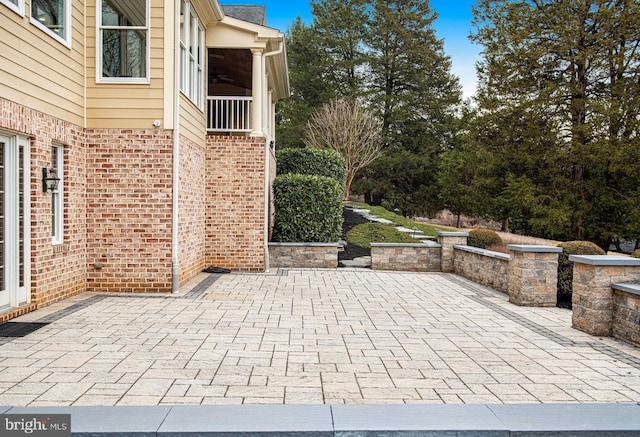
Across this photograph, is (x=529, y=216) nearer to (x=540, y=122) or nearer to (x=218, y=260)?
(x=540, y=122)

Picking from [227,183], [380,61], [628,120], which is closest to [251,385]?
[227,183]

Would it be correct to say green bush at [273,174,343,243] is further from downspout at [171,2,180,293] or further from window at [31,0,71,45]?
window at [31,0,71,45]

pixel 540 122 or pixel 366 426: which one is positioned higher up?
pixel 540 122

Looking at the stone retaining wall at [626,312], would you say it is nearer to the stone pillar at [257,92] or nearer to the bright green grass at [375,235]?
the stone pillar at [257,92]

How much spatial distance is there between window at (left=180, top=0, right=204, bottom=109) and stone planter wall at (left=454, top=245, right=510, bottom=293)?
6.34 metres

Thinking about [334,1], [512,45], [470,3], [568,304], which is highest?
[334,1]

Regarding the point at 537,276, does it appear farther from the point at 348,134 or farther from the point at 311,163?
the point at 348,134

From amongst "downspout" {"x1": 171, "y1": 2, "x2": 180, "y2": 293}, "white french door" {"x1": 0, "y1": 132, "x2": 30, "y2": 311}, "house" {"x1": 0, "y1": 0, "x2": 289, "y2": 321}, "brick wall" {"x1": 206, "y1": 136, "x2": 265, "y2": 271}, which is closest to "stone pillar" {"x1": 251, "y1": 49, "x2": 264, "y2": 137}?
"brick wall" {"x1": 206, "y1": 136, "x2": 265, "y2": 271}

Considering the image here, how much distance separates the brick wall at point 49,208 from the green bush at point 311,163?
8.54m

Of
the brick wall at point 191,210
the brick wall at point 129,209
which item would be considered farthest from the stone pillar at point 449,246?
the brick wall at point 129,209

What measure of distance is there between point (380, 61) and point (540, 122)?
38.1 ft

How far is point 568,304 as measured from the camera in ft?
27.6

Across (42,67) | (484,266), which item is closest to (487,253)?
(484,266)

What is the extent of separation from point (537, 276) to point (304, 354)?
4.50m
